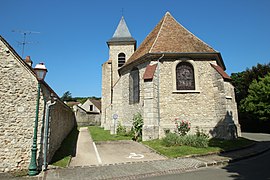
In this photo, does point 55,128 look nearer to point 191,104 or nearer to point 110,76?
point 191,104

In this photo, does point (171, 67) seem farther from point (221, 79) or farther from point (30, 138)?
point (30, 138)

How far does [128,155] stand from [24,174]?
4525 mm

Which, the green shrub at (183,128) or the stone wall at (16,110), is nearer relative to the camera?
the stone wall at (16,110)

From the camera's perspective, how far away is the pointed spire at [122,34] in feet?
84.8

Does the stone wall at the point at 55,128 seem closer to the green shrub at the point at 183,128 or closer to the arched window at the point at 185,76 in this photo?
the green shrub at the point at 183,128

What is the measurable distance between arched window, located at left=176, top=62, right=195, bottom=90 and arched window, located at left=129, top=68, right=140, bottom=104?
341cm

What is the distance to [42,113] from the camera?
714 centimetres

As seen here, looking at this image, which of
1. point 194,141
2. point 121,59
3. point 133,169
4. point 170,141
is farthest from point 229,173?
point 121,59

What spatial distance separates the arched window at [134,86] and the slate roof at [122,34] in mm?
10816

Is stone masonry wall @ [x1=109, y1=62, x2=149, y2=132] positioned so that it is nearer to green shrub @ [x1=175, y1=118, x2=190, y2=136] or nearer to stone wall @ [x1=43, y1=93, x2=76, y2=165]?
green shrub @ [x1=175, y1=118, x2=190, y2=136]

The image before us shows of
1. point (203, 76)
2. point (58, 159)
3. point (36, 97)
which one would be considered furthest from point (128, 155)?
point (203, 76)

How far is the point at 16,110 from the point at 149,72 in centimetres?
867

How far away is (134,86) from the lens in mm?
16078

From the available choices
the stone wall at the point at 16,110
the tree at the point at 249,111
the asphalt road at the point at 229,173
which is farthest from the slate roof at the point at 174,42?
the tree at the point at 249,111
